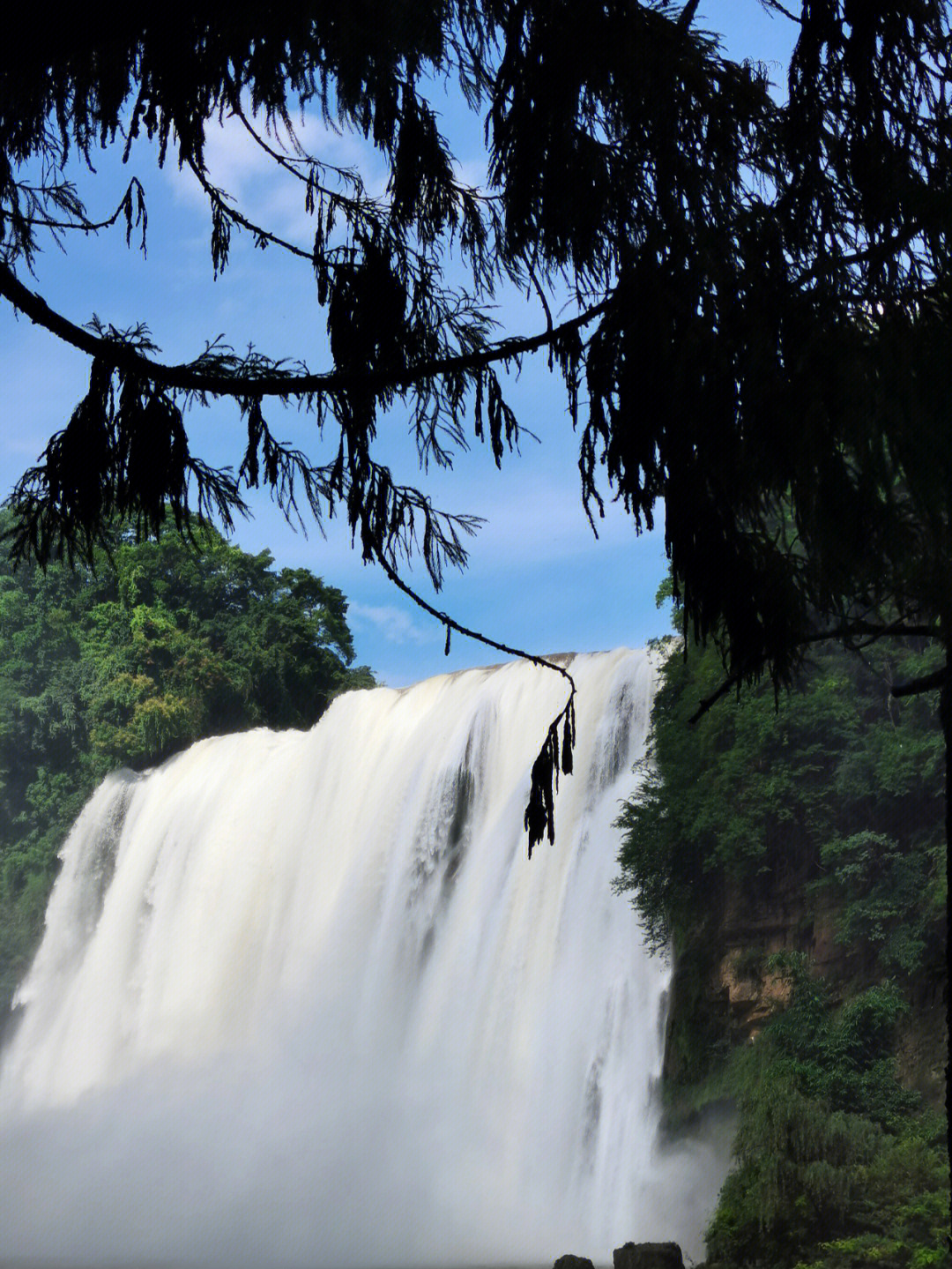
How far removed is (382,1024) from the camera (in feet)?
27.1

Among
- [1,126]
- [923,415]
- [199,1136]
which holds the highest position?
[1,126]

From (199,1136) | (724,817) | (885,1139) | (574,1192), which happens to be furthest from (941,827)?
(199,1136)

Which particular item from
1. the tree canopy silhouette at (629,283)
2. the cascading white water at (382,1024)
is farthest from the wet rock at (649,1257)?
the tree canopy silhouette at (629,283)

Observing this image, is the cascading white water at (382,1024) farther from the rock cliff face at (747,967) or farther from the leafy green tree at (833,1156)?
the leafy green tree at (833,1156)

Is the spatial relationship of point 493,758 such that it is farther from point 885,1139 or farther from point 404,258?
Answer: point 404,258

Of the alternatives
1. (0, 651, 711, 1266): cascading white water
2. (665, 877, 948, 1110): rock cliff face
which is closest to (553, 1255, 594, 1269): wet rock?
(0, 651, 711, 1266): cascading white water

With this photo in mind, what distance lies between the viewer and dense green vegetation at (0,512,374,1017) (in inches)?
568

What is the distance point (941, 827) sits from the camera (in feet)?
21.5

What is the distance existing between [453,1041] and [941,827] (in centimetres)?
284

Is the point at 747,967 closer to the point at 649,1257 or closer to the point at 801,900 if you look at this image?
the point at 801,900

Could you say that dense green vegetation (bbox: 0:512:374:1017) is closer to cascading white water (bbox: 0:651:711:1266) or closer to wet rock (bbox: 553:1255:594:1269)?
cascading white water (bbox: 0:651:711:1266)

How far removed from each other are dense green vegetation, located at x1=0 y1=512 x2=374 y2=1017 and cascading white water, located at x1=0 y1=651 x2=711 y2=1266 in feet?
8.31

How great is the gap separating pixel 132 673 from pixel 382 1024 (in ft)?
25.3

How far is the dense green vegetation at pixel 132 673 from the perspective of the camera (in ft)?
47.3
